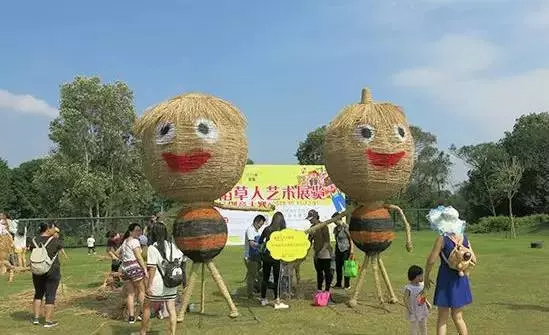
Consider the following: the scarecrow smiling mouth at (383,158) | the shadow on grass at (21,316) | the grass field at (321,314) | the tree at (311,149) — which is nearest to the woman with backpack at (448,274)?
the grass field at (321,314)

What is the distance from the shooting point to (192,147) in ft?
29.8

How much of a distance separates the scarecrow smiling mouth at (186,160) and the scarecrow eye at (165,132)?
0.65 ft

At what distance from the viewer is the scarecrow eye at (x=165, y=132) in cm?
914

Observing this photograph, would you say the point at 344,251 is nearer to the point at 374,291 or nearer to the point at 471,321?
the point at 374,291

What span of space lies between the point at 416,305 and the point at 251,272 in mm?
4972

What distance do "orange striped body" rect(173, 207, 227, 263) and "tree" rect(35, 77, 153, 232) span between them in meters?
24.3

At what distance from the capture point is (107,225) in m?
31.5

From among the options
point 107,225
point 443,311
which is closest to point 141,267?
point 443,311

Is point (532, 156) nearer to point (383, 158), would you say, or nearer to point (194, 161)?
point (383, 158)

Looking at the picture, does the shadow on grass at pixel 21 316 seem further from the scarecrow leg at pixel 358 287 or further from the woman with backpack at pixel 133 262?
the scarecrow leg at pixel 358 287

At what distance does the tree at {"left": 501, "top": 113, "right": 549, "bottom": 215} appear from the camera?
1859 inches

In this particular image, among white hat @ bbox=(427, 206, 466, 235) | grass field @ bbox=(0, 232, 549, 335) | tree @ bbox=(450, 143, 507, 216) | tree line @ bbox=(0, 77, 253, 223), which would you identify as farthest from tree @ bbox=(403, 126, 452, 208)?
white hat @ bbox=(427, 206, 466, 235)

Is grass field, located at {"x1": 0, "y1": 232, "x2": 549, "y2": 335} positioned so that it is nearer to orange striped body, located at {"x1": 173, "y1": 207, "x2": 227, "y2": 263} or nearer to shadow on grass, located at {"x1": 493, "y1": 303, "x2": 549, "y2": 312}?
shadow on grass, located at {"x1": 493, "y1": 303, "x2": 549, "y2": 312}

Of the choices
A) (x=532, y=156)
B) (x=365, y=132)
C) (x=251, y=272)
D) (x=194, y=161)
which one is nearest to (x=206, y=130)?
(x=194, y=161)
